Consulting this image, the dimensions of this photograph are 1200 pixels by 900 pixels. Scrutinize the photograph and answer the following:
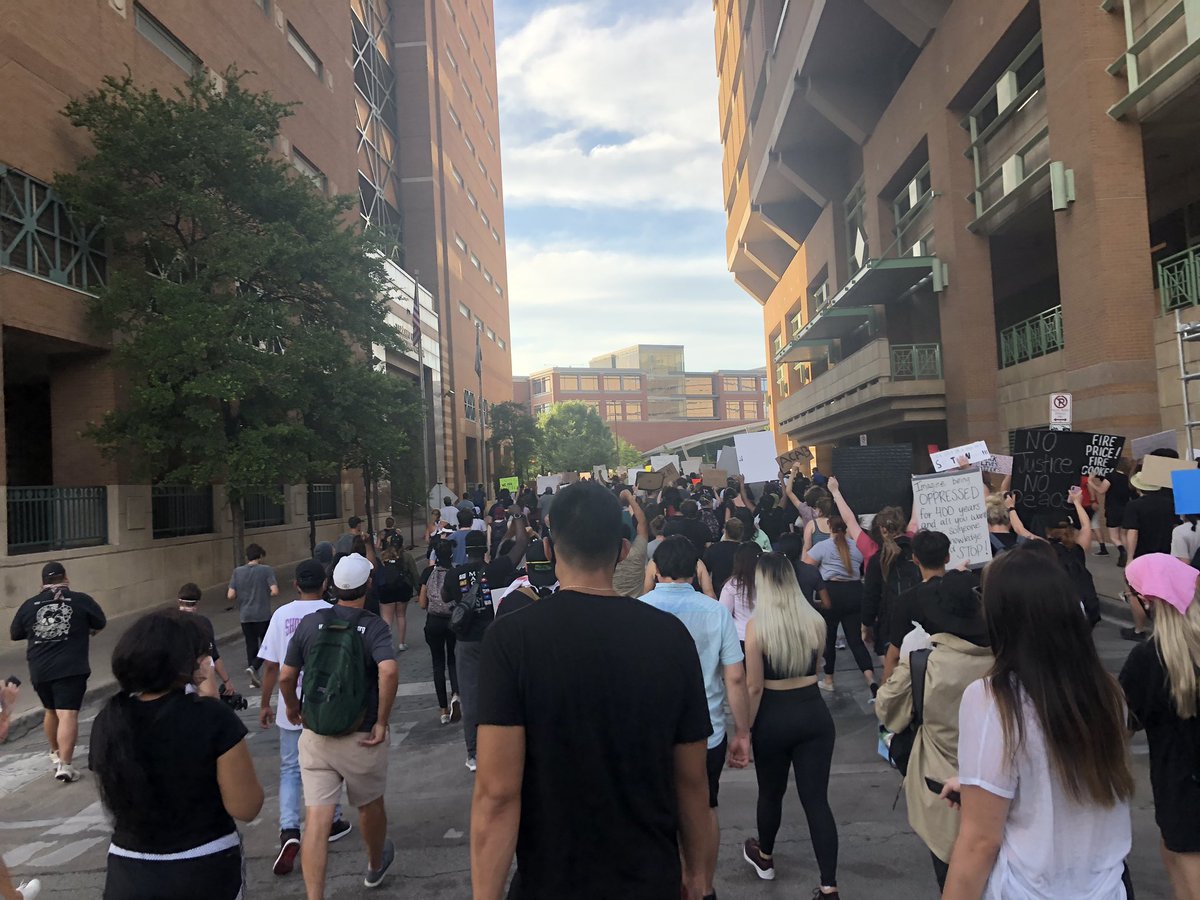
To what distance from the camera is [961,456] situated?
8.80m

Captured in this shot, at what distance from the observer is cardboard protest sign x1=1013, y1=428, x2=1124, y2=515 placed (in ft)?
26.2

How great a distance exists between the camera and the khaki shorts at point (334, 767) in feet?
13.8

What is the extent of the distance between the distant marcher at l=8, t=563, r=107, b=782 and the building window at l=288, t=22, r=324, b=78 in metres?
24.4

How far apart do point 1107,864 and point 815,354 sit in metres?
38.8

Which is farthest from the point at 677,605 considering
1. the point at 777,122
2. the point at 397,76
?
the point at 397,76

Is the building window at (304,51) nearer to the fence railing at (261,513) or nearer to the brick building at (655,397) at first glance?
the fence railing at (261,513)

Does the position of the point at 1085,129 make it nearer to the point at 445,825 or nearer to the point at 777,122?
the point at 445,825

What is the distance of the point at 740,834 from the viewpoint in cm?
499

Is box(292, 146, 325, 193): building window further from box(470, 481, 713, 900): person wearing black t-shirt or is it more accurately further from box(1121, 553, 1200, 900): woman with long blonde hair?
box(1121, 553, 1200, 900): woman with long blonde hair

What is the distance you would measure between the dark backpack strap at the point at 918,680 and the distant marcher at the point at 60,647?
6.38 m

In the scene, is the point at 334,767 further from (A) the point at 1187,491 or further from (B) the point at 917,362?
(B) the point at 917,362

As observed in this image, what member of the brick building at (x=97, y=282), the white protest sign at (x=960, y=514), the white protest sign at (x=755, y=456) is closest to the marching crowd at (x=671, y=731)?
the white protest sign at (x=960, y=514)

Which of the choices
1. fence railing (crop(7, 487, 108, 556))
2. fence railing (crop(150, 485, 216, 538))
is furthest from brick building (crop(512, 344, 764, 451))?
fence railing (crop(7, 487, 108, 556))

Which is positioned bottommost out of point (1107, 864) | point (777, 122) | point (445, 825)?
point (445, 825)
